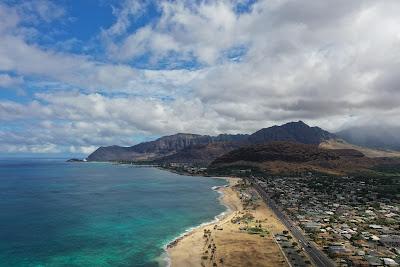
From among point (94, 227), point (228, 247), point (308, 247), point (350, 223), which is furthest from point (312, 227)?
point (94, 227)

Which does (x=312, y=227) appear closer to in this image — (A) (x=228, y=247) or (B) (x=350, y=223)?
(B) (x=350, y=223)

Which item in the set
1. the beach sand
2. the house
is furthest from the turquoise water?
the house

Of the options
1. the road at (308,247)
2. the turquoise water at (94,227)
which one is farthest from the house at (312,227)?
the turquoise water at (94,227)

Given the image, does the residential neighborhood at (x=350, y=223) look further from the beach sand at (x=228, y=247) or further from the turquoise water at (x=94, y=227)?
the turquoise water at (x=94, y=227)

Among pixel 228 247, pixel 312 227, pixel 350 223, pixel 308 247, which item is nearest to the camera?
pixel 308 247

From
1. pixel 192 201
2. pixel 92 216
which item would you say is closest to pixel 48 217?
pixel 92 216

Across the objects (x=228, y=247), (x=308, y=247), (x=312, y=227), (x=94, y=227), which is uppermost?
(x=312, y=227)

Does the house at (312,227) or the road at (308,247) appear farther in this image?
the house at (312,227)

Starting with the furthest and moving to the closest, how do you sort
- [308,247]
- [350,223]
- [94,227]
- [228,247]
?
1. [94,227]
2. [350,223]
3. [228,247]
4. [308,247]
